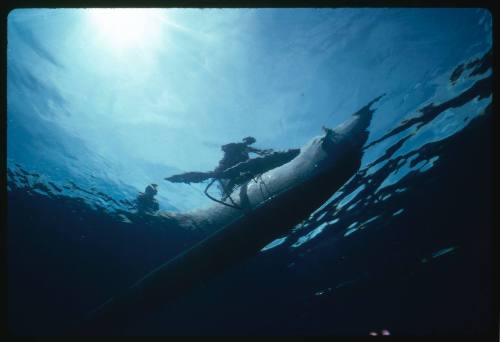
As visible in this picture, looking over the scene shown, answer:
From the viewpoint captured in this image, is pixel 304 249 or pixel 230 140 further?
pixel 304 249

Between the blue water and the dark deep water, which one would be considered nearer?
the blue water

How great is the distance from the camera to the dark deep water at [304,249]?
9219mm

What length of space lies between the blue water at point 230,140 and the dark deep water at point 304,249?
8cm

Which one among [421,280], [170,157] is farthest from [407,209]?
[170,157]

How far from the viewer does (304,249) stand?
12.3 m

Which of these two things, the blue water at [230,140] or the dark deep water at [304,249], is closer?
the blue water at [230,140]

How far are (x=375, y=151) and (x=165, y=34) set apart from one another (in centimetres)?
738

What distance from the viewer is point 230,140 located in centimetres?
788

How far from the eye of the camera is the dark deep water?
9219 millimetres

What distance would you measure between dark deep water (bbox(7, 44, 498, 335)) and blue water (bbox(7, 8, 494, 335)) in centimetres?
8

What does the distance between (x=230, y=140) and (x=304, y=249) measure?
7449 mm

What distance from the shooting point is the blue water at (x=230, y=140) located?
605 cm

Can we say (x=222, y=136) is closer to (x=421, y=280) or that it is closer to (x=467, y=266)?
(x=421, y=280)

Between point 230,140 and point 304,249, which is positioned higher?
point 230,140
